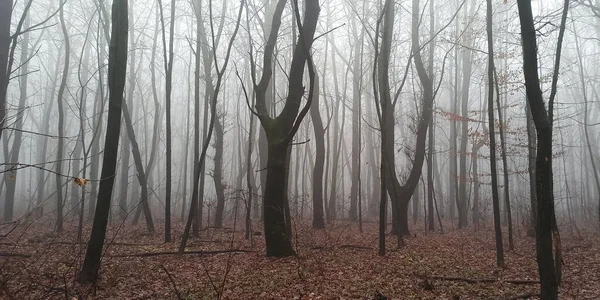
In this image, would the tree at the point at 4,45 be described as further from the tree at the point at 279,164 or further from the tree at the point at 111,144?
the tree at the point at 279,164

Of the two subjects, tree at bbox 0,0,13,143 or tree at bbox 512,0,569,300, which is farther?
tree at bbox 0,0,13,143

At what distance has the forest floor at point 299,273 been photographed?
5.19 meters

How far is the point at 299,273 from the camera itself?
5945 millimetres

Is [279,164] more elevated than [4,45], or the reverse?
[4,45]

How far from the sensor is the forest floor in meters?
5.19

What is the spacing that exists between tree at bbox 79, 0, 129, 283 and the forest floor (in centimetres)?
19

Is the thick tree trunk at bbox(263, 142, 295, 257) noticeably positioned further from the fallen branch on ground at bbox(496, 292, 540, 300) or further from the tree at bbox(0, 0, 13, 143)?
the tree at bbox(0, 0, 13, 143)

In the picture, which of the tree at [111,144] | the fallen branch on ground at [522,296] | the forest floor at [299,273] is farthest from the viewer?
the tree at [111,144]

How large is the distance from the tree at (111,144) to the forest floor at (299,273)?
192 mm

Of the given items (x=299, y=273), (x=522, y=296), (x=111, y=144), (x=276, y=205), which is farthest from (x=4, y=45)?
(x=522, y=296)

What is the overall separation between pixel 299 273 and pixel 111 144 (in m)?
3.45

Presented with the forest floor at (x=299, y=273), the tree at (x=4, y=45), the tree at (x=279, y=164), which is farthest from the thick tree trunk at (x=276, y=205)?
the tree at (x=4, y=45)

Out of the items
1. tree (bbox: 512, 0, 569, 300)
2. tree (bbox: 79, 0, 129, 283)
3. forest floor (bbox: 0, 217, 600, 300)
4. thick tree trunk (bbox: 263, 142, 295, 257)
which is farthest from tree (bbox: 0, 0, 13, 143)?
tree (bbox: 512, 0, 569, 300)

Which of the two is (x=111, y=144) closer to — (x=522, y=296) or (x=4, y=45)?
(x=4, y=45)
